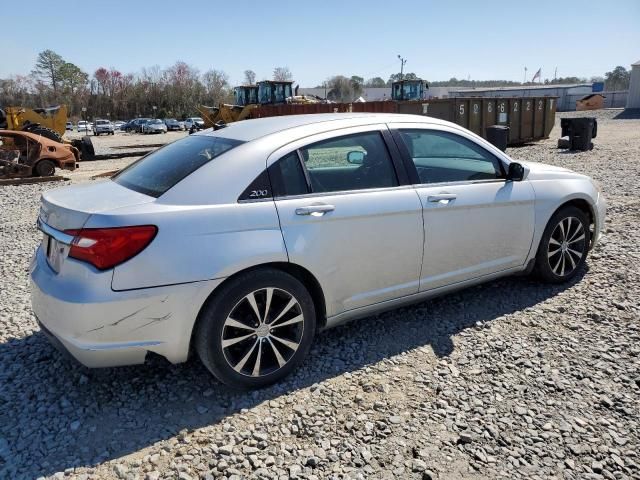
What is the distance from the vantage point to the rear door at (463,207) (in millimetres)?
3672

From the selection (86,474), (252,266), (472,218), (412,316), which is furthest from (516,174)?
(86,474)

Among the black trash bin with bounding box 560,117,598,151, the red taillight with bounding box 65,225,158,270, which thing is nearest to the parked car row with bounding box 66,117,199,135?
the black trash bin with bounding box 560,117,598,151

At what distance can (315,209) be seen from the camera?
313cm

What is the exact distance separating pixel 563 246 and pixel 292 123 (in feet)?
9.02

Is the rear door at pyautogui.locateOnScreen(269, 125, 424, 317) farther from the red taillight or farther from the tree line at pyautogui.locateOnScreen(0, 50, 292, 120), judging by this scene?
the tree line at pyautogui.locateOnScreen(0, 50, 292, 120)

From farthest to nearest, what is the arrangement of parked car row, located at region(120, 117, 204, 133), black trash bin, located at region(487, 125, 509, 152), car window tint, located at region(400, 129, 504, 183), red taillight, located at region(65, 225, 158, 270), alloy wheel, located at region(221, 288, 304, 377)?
parked car row, located at region(120, 117, 204, 133), black trash bin, located at region(487, 125, 509, 152), car window tint, located at region(400, 129, 504, 183), alloy wheel, located at region(221, 288, 304, 377), red taillight, located at region(65, 225, 158, 270)

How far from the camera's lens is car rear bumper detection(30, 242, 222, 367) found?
2.66 metres

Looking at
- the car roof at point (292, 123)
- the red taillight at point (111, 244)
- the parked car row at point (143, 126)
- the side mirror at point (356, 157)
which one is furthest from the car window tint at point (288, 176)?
the parked car row at point (143, 126)

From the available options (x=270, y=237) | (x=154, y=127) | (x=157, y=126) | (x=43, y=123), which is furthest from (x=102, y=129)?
(x=270, y=237)

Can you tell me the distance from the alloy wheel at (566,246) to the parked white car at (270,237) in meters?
0.35

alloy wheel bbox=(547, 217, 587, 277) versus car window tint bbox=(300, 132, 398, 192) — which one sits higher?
car window tint bbox=(300, 132, 398, 192)

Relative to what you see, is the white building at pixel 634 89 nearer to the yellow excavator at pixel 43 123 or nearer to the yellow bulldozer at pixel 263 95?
the yellow bulldozer at pixel 263 95

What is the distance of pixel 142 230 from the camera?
106 inches

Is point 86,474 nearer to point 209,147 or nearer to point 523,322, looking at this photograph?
point 209,147
